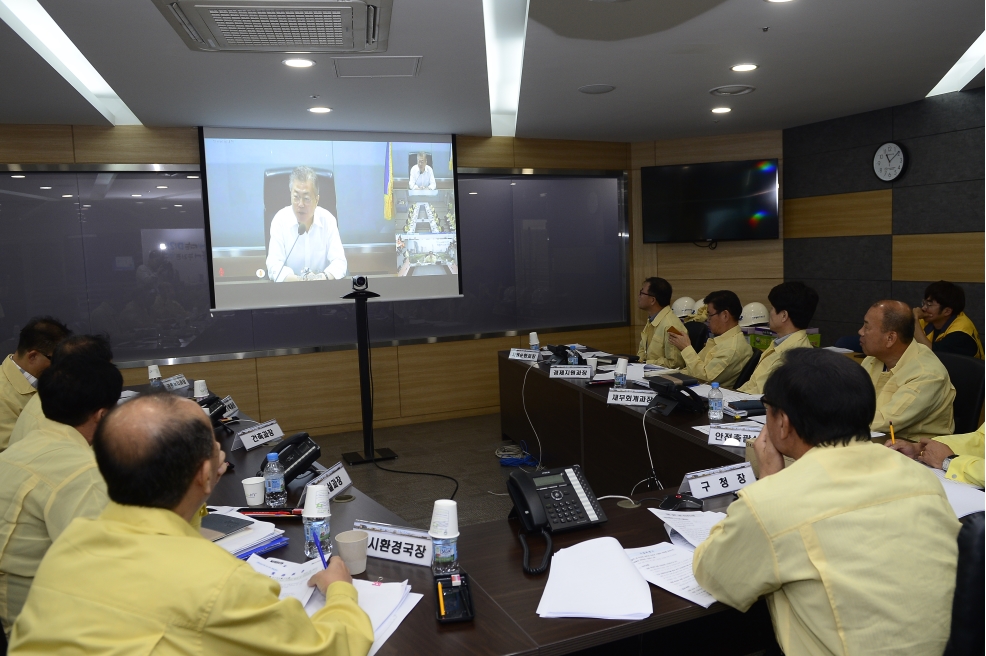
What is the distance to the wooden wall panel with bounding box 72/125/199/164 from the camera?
552 cm

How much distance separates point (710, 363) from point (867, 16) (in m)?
2.12

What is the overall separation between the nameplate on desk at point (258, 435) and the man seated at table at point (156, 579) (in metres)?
1.81

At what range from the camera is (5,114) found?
5016 millimetres

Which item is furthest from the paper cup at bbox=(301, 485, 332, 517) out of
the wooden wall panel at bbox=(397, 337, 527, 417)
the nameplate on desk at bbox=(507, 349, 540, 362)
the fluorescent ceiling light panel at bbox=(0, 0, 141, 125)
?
the wooden wall panel at bbox=(397, 337, 527, 417)

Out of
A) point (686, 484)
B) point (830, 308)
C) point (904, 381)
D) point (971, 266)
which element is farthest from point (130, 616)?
point (830, 308)

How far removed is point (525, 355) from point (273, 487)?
312cm

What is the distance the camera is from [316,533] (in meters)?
1.83

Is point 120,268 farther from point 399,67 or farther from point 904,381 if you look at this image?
point 904,381

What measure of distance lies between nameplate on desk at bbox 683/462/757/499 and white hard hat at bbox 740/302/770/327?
465 centimetres

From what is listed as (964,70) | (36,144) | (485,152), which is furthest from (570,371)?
(36,144)

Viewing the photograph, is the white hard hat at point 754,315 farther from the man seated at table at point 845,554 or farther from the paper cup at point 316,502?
the paper cup at point 316,502

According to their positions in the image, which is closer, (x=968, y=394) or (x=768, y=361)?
(x=968, y=394)

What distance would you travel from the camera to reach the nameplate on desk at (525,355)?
526 cm

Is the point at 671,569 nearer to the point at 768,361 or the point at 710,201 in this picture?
the point at 768,361
